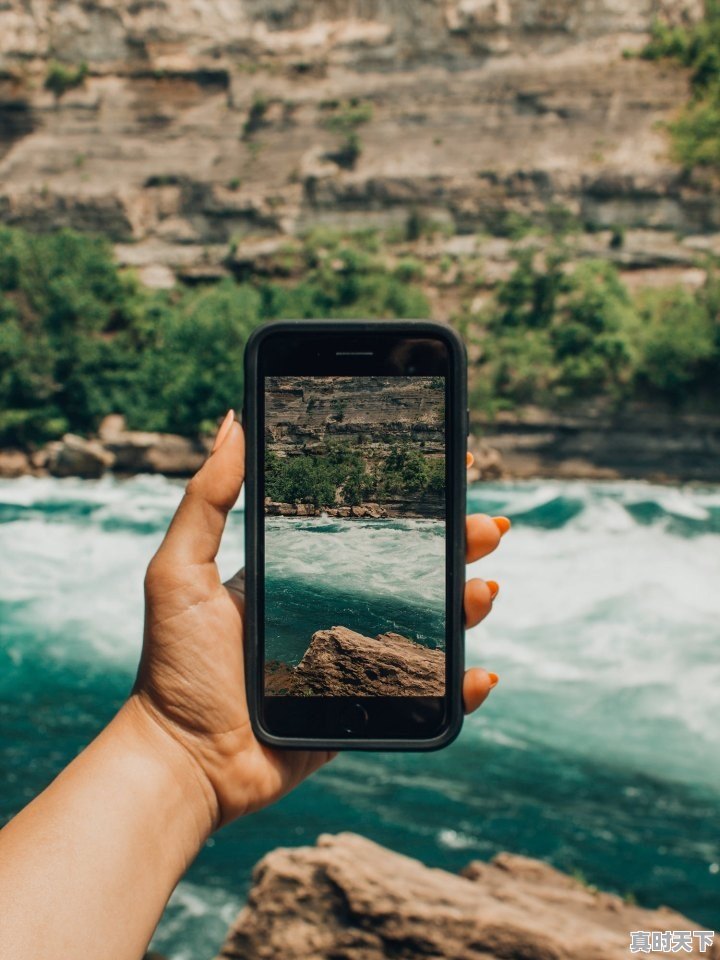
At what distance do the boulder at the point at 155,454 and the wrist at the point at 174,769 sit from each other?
21.3 m

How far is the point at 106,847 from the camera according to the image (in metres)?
1.25

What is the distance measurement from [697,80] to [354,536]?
108ft

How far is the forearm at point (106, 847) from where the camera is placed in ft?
3.82

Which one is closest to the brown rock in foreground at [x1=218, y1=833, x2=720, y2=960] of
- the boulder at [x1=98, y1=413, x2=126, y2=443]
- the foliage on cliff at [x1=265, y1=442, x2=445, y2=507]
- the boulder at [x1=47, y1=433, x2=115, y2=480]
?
→ the foliage on cliff at [x1=265, y1=442, x2=445, y2=507]

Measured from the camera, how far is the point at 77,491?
19016mm

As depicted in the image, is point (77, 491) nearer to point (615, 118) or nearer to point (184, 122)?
point (184, 122)

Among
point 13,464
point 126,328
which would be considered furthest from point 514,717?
point 126,328

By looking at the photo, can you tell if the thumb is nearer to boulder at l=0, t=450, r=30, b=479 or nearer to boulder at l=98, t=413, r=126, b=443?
boulder at l=98, t=413, r=126, b=443

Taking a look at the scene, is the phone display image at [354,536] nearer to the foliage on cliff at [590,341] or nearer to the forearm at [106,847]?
the forearm at [106,847]

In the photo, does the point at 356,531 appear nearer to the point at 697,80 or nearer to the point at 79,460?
the point at 79,460

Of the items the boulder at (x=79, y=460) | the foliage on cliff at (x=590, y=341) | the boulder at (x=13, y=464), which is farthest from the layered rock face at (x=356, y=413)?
the foliage on cliff at (x=590, y=341)

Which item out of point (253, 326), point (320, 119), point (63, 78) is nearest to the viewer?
point (253, 326)

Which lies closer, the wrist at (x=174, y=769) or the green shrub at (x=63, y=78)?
the wrist at (x=174, y=769)

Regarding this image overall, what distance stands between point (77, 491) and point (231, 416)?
18353 mm
